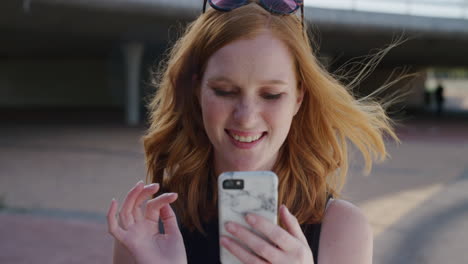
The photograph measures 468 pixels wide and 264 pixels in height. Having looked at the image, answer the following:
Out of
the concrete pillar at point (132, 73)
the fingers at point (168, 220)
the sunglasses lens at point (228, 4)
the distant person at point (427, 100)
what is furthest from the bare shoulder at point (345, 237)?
the distant person at point (427, 100)

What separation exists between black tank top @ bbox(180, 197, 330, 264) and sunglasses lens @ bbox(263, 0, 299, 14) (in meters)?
0.69

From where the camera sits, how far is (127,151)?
1109cm

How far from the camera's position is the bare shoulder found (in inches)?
54.4

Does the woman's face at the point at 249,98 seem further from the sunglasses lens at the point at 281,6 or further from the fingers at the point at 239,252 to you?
the fingers at the point at 239,252

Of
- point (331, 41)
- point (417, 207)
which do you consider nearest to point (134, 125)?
point (331, 41)

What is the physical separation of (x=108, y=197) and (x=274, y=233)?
6.00m

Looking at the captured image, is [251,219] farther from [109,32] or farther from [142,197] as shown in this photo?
[109,32]

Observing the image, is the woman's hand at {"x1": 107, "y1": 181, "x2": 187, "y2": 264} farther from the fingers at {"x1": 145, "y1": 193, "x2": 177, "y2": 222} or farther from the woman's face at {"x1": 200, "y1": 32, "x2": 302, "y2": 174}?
the woman's face at {"x1": 200, "y1": 32, "x2": 302, "y2": 174}

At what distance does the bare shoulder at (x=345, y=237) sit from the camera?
1383 millimetres

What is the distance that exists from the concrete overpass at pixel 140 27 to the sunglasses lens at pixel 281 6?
977cm

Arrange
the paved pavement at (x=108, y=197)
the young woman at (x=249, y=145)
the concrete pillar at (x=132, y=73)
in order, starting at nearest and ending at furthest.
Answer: the young woman at (x=249, y=145)
the paved pavement at (x=108, y=197)
the concrete pillar at (x=132, y=73)

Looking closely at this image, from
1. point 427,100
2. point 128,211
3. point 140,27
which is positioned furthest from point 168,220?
point 427,100

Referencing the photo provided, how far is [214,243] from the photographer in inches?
59.9

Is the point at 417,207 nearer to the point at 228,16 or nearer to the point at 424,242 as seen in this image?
the point at 424,242
